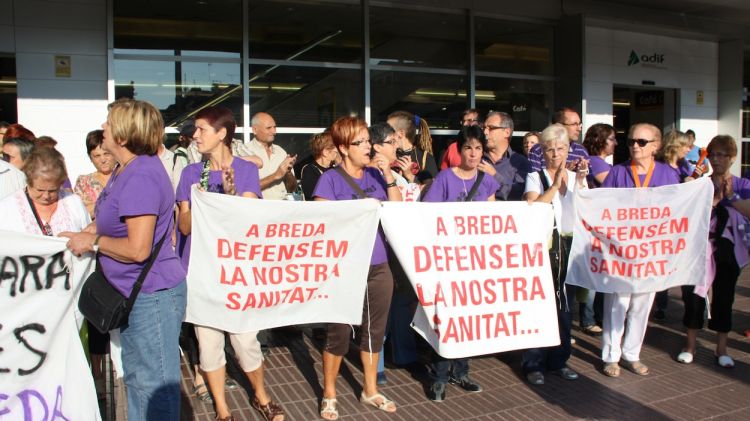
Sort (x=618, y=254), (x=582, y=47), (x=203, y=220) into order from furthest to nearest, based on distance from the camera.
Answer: (x=582, y=47) → (x=618, y=254) → (x=203, y=220)

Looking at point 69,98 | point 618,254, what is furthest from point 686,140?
point 69,98

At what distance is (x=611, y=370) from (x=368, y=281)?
216 centimetres

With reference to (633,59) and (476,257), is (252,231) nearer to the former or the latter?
(476,257)

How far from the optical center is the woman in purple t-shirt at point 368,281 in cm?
420

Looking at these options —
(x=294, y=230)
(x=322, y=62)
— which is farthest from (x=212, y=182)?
(x=322, y=62)

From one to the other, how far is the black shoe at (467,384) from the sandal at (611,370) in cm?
106

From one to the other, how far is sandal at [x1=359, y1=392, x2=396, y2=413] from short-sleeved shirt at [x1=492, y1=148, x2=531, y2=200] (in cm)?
182

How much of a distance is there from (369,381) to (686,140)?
12.6ft

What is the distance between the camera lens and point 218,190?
13.2 ft

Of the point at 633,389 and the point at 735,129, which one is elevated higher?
the point at 735,129

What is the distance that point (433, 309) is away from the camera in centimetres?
422

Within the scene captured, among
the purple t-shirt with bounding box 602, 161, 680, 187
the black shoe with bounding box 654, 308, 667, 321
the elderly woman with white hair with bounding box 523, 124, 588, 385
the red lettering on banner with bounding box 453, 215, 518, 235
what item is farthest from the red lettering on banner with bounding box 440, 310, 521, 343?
the black shoe with bounding box 654, 308, 667, 321

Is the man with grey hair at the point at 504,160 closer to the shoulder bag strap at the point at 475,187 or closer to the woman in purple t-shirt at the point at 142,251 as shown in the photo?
the shoulder bag strap at the point at 475,187

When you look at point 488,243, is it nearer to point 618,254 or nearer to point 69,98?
point 618,254
